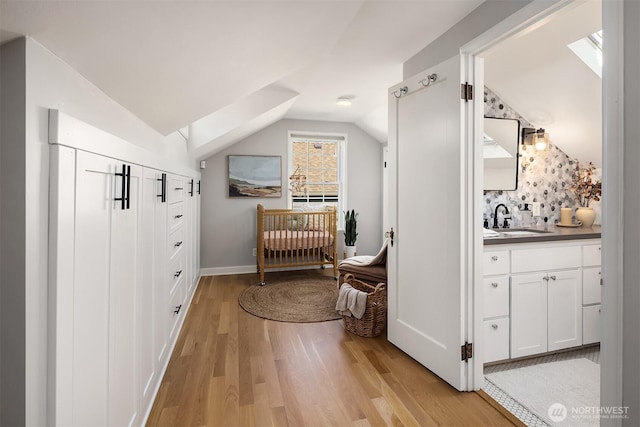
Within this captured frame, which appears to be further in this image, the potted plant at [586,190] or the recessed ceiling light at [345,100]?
the recessed ceiling light at [345,100]

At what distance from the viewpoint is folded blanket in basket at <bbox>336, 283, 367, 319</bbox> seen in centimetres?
265

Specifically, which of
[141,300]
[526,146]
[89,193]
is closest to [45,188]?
[89,193]

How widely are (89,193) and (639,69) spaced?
1766 millimetres

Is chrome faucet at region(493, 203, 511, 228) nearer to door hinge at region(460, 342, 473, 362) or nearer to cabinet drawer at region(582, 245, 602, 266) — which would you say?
cabinet drawer at region(582, 245, 602, 266)

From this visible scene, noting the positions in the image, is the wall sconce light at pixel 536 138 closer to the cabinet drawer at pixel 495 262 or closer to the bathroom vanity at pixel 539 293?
the bathroom vanity at pixel 539 293

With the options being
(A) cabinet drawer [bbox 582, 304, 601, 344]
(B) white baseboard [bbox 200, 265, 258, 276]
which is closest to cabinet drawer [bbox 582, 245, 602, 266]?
(A) cabinet drawer [bbox 582, 304, 601, 344]

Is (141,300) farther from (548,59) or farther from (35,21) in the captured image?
(548,59)

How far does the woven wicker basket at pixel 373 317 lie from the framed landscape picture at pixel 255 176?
2750 millimetres

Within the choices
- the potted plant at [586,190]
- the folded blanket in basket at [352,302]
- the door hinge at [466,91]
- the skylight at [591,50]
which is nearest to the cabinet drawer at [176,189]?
the folded blanket in basket at [352,302]

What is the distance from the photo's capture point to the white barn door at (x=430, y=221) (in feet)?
6.23

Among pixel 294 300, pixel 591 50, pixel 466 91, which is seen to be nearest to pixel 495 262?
pixel 466 91

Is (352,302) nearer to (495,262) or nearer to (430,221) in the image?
(430,221)

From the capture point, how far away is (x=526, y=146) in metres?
2.96

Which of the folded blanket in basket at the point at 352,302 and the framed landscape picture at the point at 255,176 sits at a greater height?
the framed landscape picture at the point at 255,176
